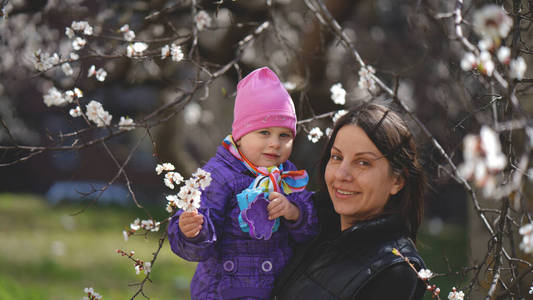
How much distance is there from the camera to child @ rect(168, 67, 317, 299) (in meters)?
2.16

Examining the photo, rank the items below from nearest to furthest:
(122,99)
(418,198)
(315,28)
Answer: (418,198) → (315,28) → (122,99)

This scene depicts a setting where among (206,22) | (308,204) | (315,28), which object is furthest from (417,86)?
(308,204)

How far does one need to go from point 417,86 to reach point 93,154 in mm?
8998

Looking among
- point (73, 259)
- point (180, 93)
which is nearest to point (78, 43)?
point (180, 93)

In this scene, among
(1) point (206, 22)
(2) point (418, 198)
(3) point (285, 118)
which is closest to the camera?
(2) point (418, 198)

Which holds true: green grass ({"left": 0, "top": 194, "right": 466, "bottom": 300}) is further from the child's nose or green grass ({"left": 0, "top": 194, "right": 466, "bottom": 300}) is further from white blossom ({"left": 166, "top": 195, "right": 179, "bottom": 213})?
the child's nose

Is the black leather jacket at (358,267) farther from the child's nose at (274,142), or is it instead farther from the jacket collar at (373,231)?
the child's nose at (274,142)

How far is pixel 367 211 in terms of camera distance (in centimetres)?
212

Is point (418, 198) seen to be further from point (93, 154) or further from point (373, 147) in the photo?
point (93, 154)

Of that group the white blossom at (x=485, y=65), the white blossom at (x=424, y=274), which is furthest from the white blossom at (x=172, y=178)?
the white blossom at (x=485, y=65)

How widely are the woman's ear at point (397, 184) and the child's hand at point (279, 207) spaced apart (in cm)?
37

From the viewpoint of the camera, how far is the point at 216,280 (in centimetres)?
226

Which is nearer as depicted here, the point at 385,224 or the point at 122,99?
the point at 385,224

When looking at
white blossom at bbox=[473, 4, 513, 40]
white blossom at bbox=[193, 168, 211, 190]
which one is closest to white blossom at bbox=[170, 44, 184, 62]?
white blossom at bbox=[193, 168, 211, 190]
